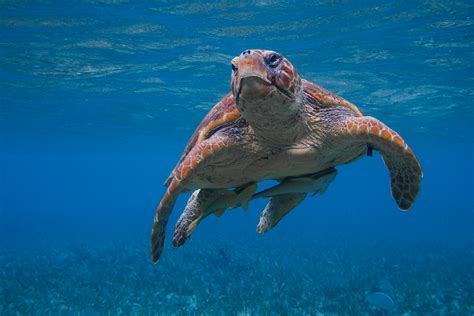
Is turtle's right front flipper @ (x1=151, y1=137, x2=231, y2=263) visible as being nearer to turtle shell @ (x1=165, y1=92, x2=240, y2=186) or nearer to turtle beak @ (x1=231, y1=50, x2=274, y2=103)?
turtle shell @ (x1=165, y1=92, x2=240, y2=186)

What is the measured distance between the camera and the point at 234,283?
384 inches

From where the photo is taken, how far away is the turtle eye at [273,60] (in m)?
2.90

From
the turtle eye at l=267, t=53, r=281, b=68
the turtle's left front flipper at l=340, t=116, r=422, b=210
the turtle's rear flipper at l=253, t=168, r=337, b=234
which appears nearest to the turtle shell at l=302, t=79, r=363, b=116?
the turtle's left front flipper at l=340, t=116, r=422, b=210

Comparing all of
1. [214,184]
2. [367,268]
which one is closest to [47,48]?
[214,184]

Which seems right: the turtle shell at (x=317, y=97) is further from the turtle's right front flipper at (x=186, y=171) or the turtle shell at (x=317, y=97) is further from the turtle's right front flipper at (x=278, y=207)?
the turtle's right front flipper at (x=278, y=207)

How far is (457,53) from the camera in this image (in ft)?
43.1

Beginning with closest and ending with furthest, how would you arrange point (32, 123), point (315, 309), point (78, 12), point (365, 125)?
1. point (365, 125)
2. point (315, 309)
3. point (78, 12)
4. point (32, 123)

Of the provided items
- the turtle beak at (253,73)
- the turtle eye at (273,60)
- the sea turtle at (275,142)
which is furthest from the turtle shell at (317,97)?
the turtle beak at (253,73)

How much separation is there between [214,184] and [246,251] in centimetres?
1207

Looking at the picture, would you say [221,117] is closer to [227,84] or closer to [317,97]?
[317,97]

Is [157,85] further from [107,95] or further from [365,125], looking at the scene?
[365,125]

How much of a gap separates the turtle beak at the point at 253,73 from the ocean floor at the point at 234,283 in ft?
19.9

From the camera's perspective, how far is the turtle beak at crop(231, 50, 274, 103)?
108 inches

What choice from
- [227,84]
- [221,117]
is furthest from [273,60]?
[227,84]
